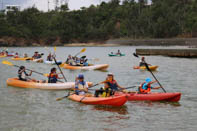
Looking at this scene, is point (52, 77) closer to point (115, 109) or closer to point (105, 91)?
point (105, 91)

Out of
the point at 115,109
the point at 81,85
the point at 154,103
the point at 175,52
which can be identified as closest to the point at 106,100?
the point at 115,109

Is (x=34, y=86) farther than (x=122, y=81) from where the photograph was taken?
No

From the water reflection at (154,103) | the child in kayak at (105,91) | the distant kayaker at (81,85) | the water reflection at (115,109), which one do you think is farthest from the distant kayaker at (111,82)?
the distant kayaker at (81,85)

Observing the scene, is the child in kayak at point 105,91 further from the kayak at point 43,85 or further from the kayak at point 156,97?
the kayak at point 43,85

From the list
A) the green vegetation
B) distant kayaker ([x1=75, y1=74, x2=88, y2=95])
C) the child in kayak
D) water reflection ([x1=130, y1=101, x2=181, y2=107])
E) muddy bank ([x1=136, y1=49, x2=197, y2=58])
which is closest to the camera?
the child in kayak

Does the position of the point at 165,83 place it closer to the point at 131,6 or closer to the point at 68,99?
the point at 68,99

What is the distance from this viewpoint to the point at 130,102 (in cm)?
2019

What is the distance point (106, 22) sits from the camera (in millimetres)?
179375

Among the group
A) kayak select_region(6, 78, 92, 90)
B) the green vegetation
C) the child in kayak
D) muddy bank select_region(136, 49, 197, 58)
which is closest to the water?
the child in kayak

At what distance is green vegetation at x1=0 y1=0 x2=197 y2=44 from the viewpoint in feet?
481

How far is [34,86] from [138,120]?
10992 millimetres

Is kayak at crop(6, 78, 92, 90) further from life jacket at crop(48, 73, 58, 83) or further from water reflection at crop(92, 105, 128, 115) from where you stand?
water reflection at crop(92, 105, 128, 115)

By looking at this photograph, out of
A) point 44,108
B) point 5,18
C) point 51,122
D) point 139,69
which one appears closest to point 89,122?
point 51,122

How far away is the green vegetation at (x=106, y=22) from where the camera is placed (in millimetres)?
146625
